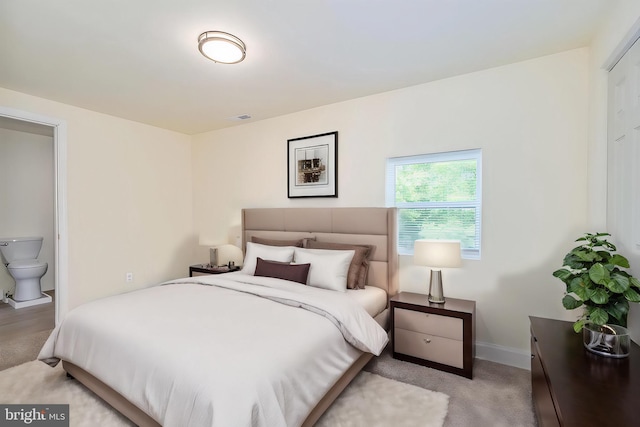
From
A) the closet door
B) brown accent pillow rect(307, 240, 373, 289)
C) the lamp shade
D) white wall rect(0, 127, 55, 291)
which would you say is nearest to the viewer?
the closet door

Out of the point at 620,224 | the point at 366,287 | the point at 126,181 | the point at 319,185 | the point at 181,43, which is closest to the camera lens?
the point at 620,224

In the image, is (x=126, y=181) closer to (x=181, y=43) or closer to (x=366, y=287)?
(x=181, y=43)

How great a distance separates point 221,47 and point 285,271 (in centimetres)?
186

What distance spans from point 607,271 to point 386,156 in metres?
1.98

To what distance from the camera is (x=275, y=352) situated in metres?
1.47

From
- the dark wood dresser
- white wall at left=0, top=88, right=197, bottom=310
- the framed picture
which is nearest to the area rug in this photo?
the dark wood dresser

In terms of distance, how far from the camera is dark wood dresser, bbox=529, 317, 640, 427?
1041 millimetres

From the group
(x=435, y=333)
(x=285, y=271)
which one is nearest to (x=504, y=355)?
(x=435, y=333)

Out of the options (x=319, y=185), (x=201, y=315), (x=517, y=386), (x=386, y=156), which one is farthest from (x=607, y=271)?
(x=319, y=185)

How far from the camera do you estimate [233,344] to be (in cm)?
151

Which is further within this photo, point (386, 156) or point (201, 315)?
point (386, 156)

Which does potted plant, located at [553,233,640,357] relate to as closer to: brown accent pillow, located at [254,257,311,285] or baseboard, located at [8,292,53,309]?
brown accent pillow, located at [254,257,311,285]

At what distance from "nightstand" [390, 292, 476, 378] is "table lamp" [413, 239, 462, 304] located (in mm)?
114

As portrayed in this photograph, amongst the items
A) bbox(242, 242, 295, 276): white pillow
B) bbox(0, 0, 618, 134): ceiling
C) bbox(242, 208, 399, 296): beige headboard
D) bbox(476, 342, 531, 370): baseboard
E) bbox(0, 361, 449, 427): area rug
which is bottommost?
bbox(0, 361, 449, 427): area rug
